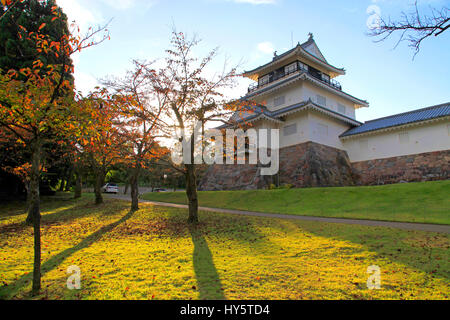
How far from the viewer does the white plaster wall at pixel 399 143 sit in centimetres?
2183

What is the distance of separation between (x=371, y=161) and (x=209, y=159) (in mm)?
17696

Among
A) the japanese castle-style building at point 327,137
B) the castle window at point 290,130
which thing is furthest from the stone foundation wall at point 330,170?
the castle window at point 290,130

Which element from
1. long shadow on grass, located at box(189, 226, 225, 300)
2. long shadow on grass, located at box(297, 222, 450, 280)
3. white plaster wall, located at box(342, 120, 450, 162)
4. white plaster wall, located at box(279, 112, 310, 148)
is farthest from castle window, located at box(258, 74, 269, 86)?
long shadow on grass, located at box(189, 226, 225, 300)

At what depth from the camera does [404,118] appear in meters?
24.6

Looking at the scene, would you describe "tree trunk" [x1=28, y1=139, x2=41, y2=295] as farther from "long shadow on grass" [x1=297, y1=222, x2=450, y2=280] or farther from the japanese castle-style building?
the japanese castle-style building

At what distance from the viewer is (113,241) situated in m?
9.57

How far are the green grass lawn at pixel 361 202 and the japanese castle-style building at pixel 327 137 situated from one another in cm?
579

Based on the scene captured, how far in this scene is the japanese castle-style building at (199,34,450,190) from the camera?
22562mm

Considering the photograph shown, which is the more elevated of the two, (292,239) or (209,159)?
(209,159)

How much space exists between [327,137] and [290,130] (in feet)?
13.0

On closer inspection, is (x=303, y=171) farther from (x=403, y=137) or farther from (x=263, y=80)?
(x=263, y=80)

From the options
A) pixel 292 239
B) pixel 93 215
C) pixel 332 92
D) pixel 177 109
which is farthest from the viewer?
pixel 332 92
